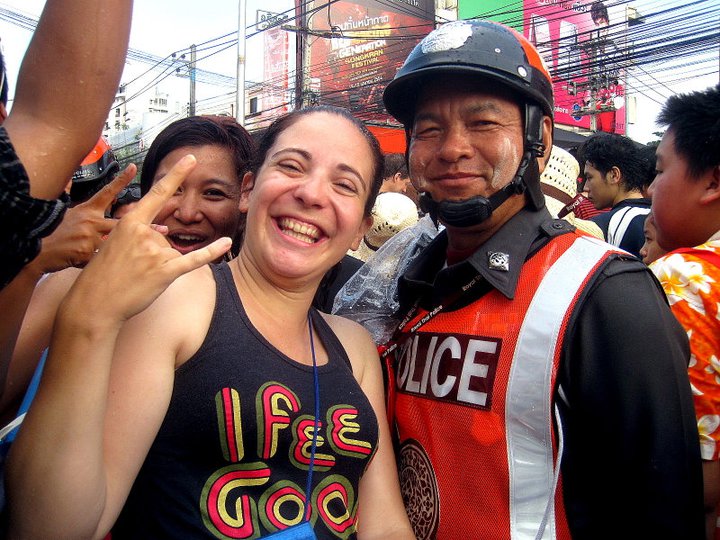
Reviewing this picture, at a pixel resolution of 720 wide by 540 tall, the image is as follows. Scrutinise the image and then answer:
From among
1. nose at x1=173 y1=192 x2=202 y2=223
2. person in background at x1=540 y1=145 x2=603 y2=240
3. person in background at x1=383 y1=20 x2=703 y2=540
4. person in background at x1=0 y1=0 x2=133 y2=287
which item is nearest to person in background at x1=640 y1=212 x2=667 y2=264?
person in background at x1=540 y1=145 x2=603 y2=240

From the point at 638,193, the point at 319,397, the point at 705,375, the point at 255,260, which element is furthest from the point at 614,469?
the point at 638,193

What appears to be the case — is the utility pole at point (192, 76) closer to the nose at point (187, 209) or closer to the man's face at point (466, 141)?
the nose at point (187, 209)

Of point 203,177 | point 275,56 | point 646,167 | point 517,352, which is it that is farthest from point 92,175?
point 275,56

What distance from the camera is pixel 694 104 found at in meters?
2.36

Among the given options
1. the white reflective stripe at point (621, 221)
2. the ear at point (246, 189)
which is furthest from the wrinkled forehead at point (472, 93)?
the white reflective stripe at point (621, 221)

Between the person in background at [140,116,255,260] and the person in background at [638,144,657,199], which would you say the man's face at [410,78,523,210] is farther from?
the person in background at [638,144,657,199]

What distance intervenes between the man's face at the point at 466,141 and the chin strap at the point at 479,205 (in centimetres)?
3

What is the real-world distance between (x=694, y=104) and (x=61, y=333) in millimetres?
2446

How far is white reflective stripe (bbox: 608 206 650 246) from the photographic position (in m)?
4.96

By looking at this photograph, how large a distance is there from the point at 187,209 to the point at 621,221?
13.0 ft

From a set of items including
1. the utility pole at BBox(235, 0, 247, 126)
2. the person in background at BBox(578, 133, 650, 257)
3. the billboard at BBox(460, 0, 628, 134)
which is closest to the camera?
the person in background at BBox(578, 133, 650, 257)

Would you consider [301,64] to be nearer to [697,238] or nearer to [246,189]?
[246,189]

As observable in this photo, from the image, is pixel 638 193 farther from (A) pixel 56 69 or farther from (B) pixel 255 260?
(A) pixel 56 69

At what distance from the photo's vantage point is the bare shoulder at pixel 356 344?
2088 millimetres
